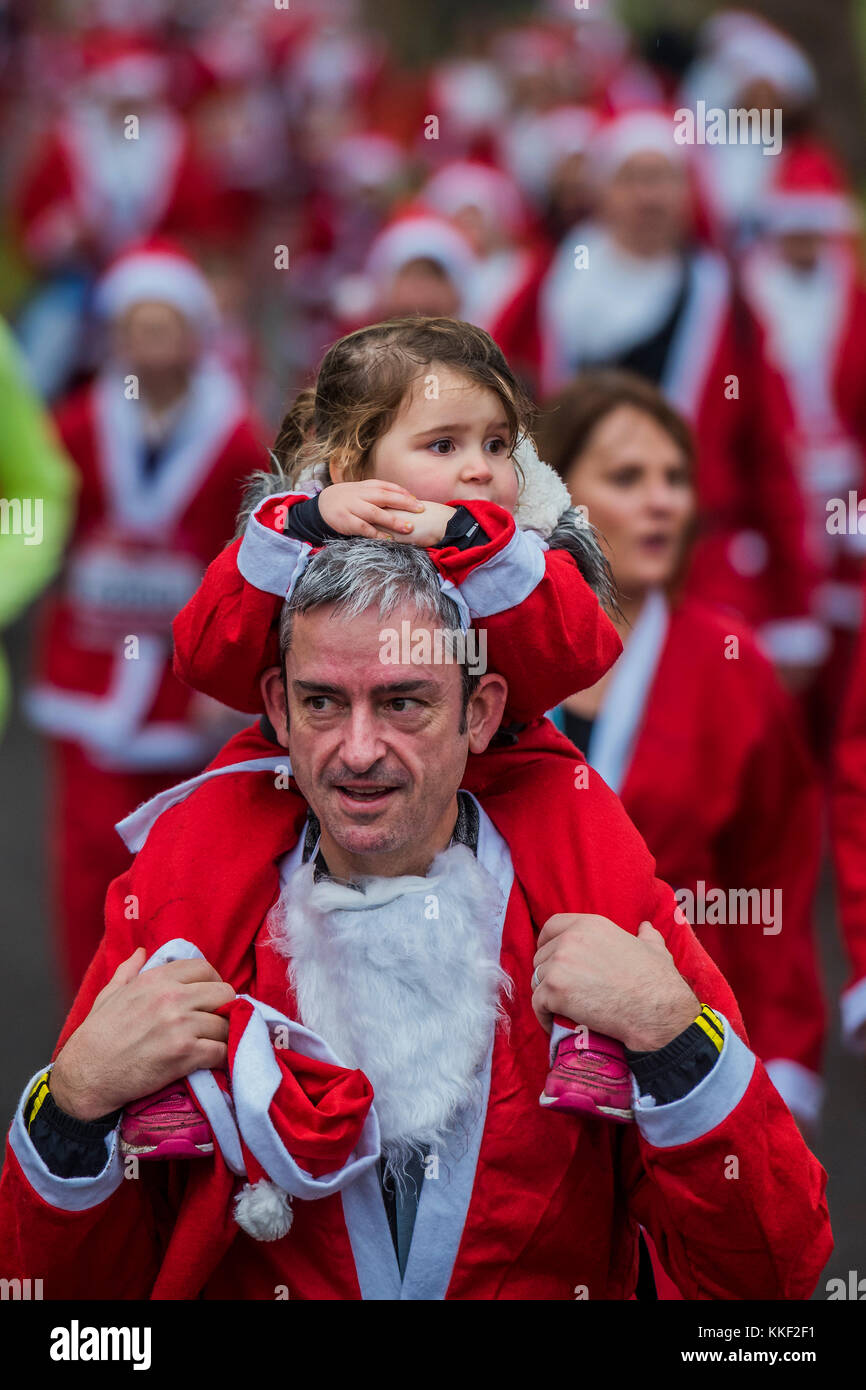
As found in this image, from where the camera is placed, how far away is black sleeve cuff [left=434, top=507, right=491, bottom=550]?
2.82 m

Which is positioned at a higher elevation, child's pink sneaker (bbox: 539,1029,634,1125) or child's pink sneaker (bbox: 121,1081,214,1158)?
child's pink sneaker (bbox: 539,1029,634,1125)

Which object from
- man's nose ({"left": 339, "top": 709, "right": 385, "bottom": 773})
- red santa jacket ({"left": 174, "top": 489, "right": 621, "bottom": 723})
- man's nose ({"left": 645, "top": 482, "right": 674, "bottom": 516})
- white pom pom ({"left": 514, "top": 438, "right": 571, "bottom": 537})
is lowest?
man's nose ({"left": 339, "top": 709, "right": 385, "bottom": 773})

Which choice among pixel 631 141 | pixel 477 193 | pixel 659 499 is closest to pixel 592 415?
pixel 659 499

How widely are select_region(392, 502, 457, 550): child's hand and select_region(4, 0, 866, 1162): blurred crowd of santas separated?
2.98 ft

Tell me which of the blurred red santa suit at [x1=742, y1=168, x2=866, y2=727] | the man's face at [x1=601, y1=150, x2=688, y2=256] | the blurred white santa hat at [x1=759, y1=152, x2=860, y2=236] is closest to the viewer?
the man's face at [x1=601, y1=150, x2=688, y2=256]

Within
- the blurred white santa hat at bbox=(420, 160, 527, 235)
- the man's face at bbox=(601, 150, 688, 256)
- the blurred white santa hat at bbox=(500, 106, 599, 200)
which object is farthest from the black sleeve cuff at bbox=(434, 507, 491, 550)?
the blurred white santa hat at bbox=(500, 106, 599, 200)

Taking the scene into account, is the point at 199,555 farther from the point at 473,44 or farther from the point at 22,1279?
the point at 473,44

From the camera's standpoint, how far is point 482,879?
2.95 m

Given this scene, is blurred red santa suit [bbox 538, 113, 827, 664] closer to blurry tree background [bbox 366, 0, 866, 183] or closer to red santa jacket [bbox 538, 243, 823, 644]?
red santa jacket [bbox 538, 243, 823, 644]

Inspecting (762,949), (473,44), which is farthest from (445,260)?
(473,44)

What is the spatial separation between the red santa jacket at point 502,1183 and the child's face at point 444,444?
0.47 meters

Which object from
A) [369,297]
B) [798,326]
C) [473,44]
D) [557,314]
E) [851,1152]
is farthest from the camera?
[473,44]

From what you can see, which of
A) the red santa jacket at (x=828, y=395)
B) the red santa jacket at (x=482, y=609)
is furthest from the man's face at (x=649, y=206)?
the red santa jacket at (x=482, y=609)

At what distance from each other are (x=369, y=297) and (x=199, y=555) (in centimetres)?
342
